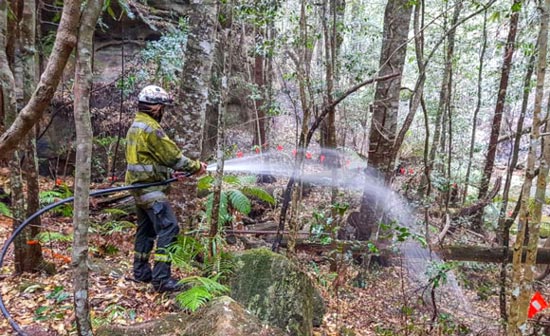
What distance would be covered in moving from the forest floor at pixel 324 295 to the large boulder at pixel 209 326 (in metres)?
1.03

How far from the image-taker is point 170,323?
8.80 ft

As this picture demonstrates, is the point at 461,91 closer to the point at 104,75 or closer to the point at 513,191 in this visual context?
the point at 513,191

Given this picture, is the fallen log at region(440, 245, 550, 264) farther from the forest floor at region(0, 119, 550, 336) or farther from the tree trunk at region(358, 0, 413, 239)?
the tree trunk at region(358, 0, 413, 239)

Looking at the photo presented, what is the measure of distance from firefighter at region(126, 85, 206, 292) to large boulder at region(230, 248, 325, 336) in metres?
0.76

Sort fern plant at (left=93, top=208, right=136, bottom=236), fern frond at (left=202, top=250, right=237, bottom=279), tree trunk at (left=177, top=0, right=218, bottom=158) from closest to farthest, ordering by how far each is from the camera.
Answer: fern frond at (left=202, top=250, right=237, bottom=279) < tree trunk at (left=177, top=0, right=218, bottom=158) < fern plant at (left=93, top=208, right=136, bottom=236)

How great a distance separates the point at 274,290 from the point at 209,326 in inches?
65.3

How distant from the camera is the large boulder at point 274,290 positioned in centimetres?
396

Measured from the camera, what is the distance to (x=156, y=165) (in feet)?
13.4

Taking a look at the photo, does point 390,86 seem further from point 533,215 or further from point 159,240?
point 159,240

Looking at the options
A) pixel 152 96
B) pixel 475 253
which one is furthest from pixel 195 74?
pixel 475 253

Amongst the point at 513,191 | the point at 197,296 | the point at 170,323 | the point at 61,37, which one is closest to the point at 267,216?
the point at 197,296

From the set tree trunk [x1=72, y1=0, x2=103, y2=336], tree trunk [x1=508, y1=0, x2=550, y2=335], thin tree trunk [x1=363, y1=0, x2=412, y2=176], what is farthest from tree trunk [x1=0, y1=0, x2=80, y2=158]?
thin tree trunk [x1=363, y1=0, x2=412, y2=176]

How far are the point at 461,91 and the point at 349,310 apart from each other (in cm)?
928

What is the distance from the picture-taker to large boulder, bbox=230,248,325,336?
3959 mm
